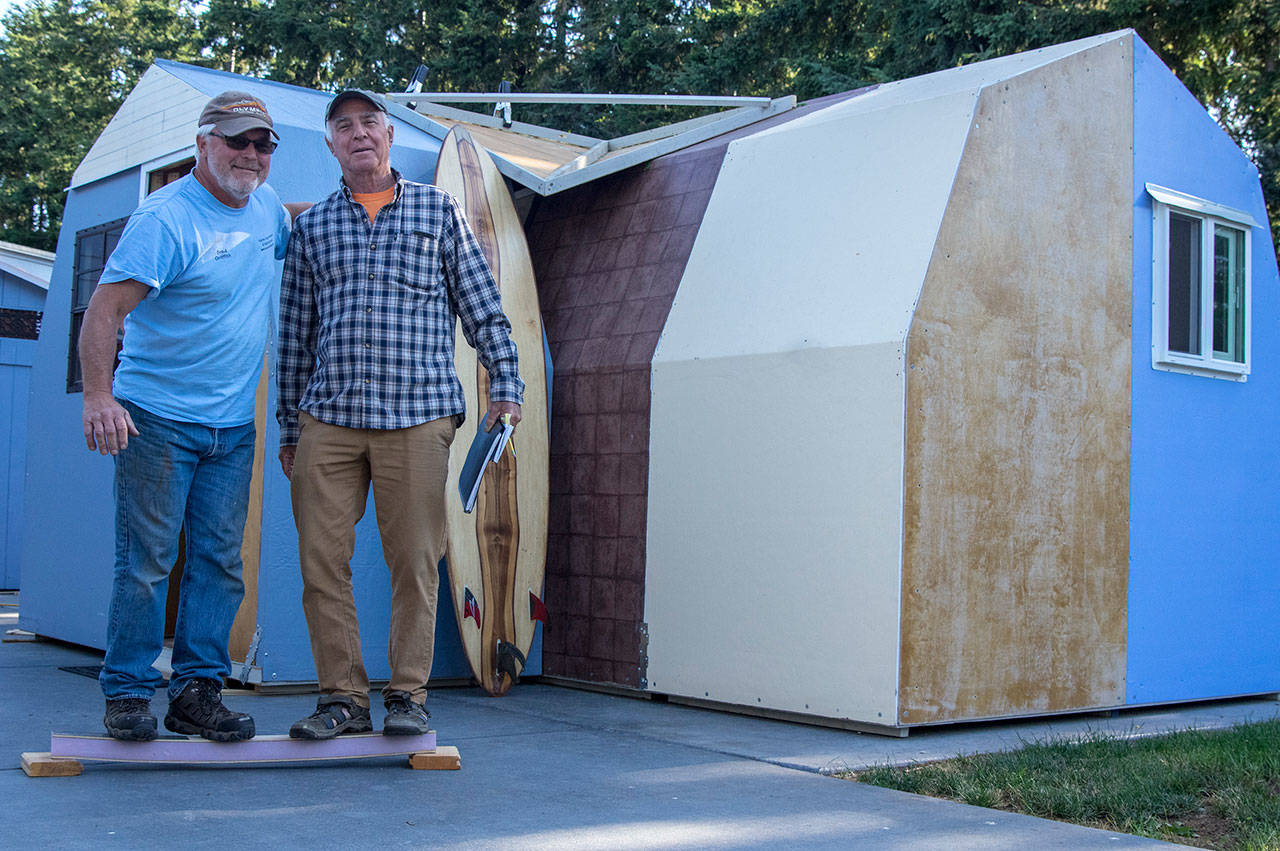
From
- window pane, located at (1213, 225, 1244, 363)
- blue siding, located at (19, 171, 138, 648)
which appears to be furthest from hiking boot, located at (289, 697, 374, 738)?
window pane, located at (1213, 225, 1244, 363)

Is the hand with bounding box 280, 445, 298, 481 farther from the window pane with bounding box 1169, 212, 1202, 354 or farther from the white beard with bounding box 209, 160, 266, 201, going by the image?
the window pane with bounding box 1169, 212, 1202, 354

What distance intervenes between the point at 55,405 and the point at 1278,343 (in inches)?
266

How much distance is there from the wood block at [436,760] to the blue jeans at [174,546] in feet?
2.12

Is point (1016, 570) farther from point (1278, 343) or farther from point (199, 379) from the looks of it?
point (199, 379)

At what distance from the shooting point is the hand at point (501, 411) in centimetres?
395

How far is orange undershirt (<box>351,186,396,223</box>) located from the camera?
4.00 m

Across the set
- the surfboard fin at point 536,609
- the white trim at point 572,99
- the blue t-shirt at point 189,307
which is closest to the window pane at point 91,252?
the white trim at point 572,99

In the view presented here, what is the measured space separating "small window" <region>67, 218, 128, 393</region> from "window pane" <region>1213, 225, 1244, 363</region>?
5.80 metres

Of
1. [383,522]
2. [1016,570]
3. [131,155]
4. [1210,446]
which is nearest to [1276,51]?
[1210,446]

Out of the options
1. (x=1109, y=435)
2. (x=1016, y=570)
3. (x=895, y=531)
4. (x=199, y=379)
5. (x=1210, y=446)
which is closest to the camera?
(x=199, y=379)

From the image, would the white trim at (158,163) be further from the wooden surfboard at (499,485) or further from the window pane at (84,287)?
the wooden surfboard at (499,485)

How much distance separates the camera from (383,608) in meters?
5.83

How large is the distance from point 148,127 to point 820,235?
3.58 metres

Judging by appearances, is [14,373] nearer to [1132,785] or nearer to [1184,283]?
[1184,283]
